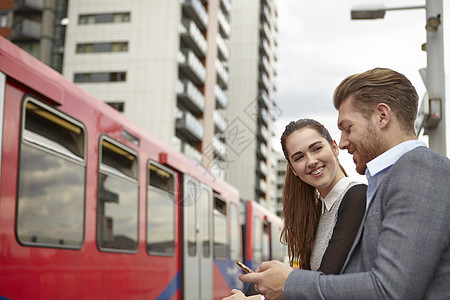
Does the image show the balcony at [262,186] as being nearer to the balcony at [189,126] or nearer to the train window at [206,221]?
the balcony at [189,126]

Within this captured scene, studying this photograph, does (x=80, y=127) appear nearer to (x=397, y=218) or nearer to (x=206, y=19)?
(x=397, y=218)

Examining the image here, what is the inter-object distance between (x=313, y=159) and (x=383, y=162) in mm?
603

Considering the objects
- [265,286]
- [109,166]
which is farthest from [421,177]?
[109,166]

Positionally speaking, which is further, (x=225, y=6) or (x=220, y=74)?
(x=225, y=6)

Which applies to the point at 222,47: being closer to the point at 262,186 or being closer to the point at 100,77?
the point at 100,77

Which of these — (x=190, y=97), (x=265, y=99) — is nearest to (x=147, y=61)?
(x=190, y=97)

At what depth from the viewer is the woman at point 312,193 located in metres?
2.16

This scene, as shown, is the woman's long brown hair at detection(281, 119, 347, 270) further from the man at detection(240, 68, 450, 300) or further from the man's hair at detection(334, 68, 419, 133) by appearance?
the man's hair at detection(334, 68, 419, 133)

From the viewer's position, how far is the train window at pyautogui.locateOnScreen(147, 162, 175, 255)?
23.4 ft

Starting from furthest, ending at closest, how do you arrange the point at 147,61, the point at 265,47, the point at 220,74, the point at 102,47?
the point at 265,47
the point at 220,74
the point at 102,47
the point at 147,61

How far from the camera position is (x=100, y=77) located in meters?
35.8

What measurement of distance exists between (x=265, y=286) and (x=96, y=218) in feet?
13.2

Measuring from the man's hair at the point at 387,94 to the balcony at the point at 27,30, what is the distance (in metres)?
38.8

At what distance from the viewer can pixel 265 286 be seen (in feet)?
5.68
